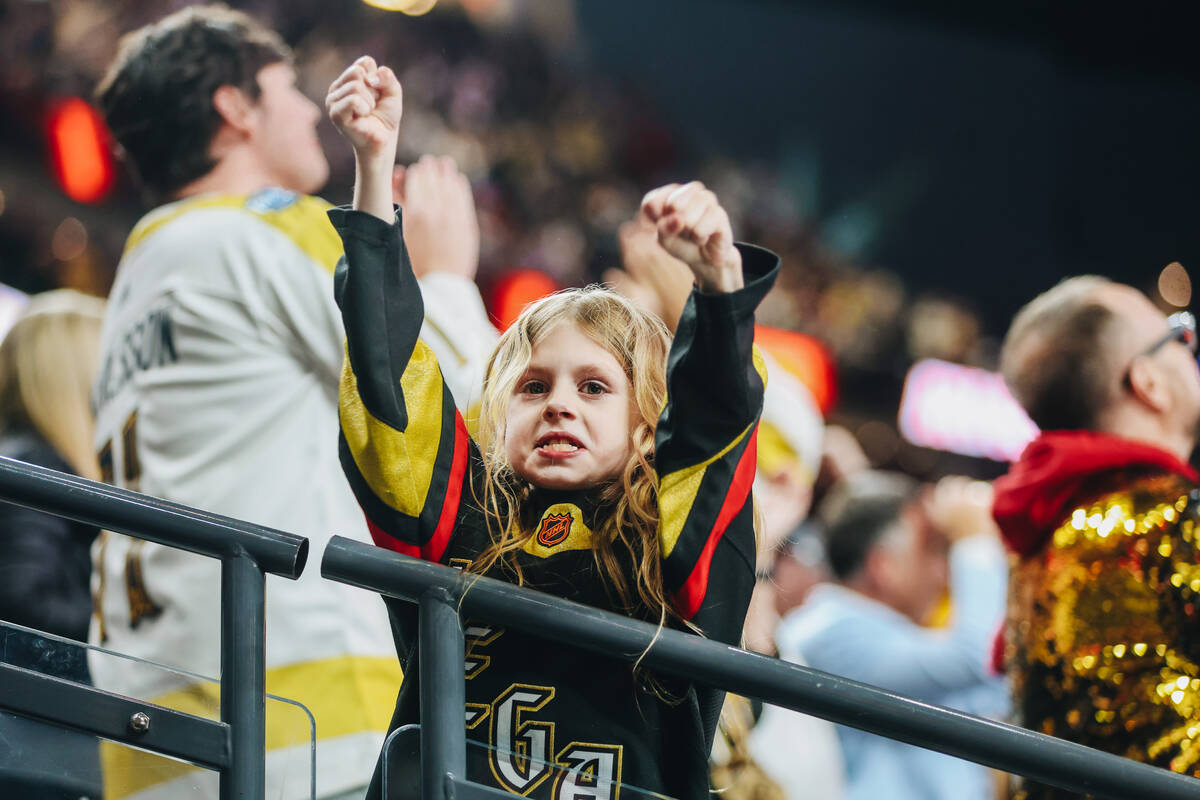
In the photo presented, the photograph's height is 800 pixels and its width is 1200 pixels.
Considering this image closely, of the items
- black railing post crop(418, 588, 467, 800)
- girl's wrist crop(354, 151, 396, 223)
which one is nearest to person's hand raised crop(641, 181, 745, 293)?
girl's wrist crop(354, 151, 396, 223)

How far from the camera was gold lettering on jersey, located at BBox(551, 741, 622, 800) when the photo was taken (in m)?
1.10

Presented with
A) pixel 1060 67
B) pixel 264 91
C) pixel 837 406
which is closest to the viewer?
pixel 264 91

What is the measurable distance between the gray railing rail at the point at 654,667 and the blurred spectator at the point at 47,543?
0.32 m

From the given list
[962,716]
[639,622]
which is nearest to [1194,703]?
[962,716]

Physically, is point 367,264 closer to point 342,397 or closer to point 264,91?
point 342,397

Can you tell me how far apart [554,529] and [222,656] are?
1.10ft

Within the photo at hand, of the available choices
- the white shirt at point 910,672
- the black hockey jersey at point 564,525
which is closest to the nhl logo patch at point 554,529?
the black hockey jersey at point 564,525

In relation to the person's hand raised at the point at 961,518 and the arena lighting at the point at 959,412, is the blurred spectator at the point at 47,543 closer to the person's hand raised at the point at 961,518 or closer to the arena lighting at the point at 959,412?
the person's hand raised at the point at 961,518

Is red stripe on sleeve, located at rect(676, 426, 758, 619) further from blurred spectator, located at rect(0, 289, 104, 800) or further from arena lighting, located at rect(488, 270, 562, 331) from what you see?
arena lighting, located at rect(488, 270, 562, 331)

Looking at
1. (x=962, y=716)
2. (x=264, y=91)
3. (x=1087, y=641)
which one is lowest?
(x=962, y=716)

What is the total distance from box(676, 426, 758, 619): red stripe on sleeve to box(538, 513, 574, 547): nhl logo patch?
0.43 ft

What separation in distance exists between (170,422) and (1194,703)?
1.51 m

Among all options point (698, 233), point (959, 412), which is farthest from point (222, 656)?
point (959, 412)

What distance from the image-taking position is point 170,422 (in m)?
1.81
